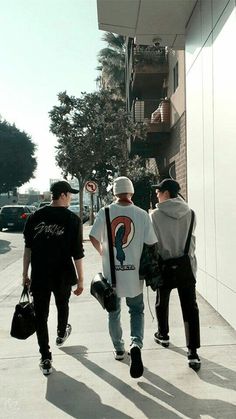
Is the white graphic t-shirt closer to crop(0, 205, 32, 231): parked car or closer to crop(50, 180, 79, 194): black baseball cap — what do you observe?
crop(50, 180, 79, 194): black baseball cap

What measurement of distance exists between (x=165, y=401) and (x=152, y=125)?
15359 millimetres

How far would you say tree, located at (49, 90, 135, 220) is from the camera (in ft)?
73.0

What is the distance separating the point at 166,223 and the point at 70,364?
1.62m

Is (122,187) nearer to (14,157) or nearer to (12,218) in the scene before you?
(12,218)

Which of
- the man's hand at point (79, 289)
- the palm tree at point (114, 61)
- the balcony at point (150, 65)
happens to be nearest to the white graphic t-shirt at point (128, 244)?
the man's hand at point (79, 289)

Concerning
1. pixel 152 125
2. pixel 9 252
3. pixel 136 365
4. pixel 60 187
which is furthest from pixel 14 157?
pixel 136 365

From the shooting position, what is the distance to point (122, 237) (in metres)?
4.14

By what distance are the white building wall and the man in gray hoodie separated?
96 centimetres

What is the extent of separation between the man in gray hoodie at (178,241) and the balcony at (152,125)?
13549mm

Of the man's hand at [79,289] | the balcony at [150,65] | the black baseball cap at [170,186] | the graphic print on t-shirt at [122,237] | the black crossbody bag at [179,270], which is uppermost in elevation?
the balcony at [150,65]

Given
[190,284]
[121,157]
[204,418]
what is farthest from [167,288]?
[121,157]

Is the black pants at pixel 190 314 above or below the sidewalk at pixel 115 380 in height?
above

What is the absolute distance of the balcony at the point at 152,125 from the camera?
1783cm

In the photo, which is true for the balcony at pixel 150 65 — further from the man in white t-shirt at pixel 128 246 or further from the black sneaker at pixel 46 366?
the black sneaker at pixel 46 366
